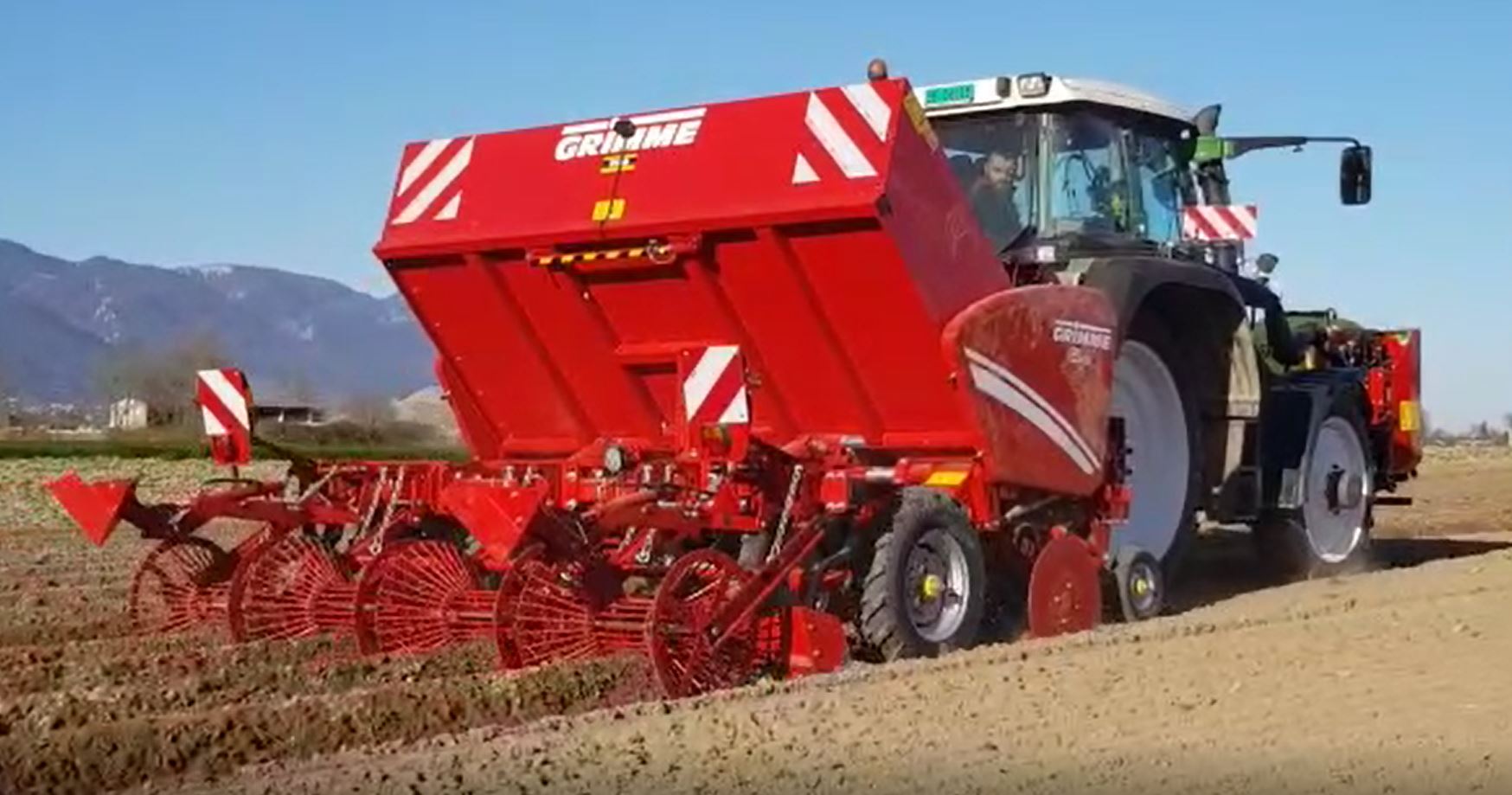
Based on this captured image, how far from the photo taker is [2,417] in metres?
51.0

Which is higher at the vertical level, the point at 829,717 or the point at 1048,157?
the point at 1048,157

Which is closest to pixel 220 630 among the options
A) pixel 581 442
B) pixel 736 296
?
pixel 581 442

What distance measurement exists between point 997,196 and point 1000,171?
0.13 m

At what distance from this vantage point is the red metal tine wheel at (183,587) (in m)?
8.99

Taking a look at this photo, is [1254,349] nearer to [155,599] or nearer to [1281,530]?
[1281,530]

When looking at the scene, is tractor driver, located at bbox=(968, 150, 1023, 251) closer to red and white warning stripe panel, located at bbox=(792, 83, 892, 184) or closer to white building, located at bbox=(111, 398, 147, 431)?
red and white warning stripe panel, located at bbox=(792, 83, 892, 184)

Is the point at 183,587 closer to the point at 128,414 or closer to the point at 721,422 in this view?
the point at 721,422

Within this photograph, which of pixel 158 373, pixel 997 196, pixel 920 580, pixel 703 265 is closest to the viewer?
pixel 920 580

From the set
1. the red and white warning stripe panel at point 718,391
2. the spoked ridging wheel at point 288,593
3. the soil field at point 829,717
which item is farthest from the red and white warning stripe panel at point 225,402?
the red and white warning stripe panel at point 718,391

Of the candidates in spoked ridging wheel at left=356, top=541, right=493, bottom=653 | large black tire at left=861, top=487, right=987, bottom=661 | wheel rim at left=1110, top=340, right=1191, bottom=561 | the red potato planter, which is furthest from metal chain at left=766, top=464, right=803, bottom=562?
wheel rim at left=1110, top=340, right=1191, bottom=561

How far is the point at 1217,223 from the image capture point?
1088cm

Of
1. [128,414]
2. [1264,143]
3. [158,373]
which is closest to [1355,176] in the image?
[1264,143]

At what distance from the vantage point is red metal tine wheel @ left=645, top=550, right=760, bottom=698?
7.04 metres

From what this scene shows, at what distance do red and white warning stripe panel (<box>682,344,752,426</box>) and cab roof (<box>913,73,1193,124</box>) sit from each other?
2353 mm
